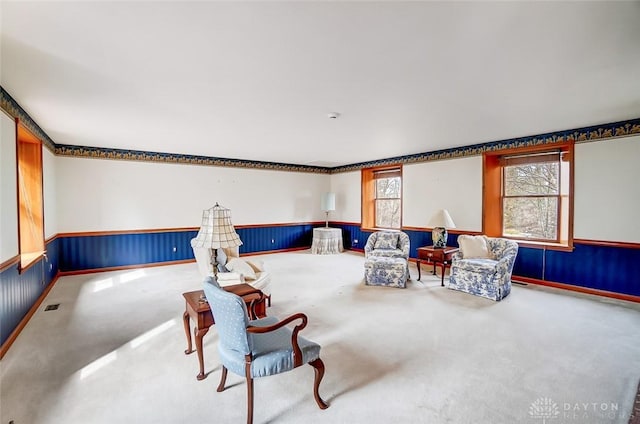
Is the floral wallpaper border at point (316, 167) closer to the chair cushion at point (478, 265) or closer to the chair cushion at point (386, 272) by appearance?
the chair cushion at point (478, 265)

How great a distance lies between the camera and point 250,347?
1.83 m

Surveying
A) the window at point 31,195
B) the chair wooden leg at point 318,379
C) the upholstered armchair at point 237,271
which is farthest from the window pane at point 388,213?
the window at point 31,195

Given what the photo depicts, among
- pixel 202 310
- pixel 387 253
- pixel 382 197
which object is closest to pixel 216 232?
pixel 202 310

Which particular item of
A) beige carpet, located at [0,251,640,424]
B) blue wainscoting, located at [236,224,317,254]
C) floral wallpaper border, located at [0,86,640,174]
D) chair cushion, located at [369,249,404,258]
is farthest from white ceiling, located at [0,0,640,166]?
blue wainscoting, located at [236,224,317,254]

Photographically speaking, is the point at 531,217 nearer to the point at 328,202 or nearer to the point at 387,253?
the point at 387,253

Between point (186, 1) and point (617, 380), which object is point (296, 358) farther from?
point (617, 380)

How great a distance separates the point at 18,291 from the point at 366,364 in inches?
142

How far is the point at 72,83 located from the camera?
272 cm

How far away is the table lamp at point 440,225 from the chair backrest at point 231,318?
4.16m

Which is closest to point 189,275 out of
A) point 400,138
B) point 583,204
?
point 400,138

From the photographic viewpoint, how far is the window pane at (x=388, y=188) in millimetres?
7410

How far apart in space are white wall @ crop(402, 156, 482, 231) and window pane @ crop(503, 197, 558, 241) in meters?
0.49

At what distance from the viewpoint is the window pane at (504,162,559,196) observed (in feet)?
16.0

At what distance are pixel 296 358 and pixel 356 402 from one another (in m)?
0.56
